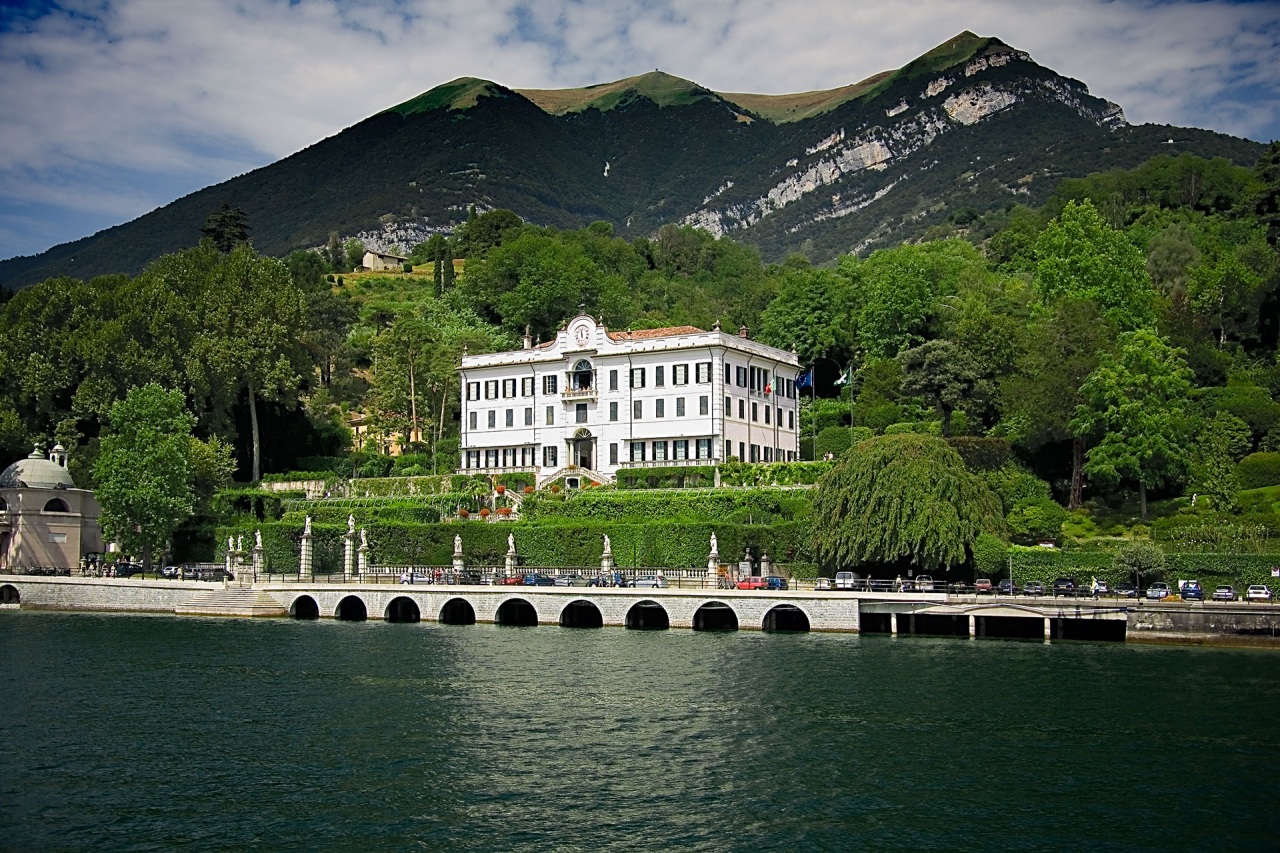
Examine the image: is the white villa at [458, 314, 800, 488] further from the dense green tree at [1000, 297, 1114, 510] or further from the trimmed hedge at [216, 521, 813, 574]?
the dense green tree at [1000, 297, 1114, 510]

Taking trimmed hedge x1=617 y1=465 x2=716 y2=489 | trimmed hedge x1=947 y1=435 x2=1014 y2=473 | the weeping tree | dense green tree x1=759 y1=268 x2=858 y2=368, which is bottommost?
the weeping tree

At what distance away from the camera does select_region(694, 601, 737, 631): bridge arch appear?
193ft

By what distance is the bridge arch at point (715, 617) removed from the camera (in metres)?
58.8

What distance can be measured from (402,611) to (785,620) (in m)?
21.4

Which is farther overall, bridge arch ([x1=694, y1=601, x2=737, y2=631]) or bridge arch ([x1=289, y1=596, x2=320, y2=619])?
bridge arch ([x1=289, y1=596, x2=320, y2=619])

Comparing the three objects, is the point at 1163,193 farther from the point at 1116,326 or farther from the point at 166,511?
the point at 166,511

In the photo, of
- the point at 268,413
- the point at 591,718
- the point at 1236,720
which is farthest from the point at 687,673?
the point at 268,413

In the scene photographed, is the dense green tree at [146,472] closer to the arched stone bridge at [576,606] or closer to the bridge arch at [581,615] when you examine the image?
the arched stone bridge at [576,606]

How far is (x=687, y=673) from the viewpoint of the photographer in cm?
4356

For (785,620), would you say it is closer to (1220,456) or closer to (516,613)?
(516,613)

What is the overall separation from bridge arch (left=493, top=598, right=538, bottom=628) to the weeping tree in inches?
595

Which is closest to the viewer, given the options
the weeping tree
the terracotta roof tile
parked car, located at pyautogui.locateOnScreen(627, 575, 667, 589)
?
the weeping tree

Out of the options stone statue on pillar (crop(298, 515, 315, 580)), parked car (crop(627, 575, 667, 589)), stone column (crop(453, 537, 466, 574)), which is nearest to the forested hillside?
stone statue on pillar (crop(298, 515, 315, 580))

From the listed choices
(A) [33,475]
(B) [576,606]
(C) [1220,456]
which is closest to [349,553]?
(B) [576,606]
